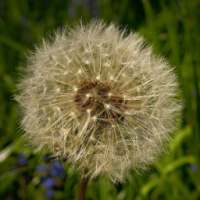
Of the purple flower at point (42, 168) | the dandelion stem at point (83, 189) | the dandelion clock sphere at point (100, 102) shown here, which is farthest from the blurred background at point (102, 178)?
the dandelion stem at point (83, 189)

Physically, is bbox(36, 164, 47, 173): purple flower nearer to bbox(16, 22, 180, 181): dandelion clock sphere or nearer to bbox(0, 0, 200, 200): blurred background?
bbox(0, 0, 200, 200): blurred background

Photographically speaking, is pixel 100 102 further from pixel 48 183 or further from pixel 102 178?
pixel 48 183

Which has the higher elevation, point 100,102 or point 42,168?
point 100,102

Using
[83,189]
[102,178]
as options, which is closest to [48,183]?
[102,178]

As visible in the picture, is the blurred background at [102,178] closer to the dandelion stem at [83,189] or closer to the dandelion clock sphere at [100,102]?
the dandelion clock sphere at [100,102]

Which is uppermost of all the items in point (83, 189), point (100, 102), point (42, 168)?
point (100, 102)
